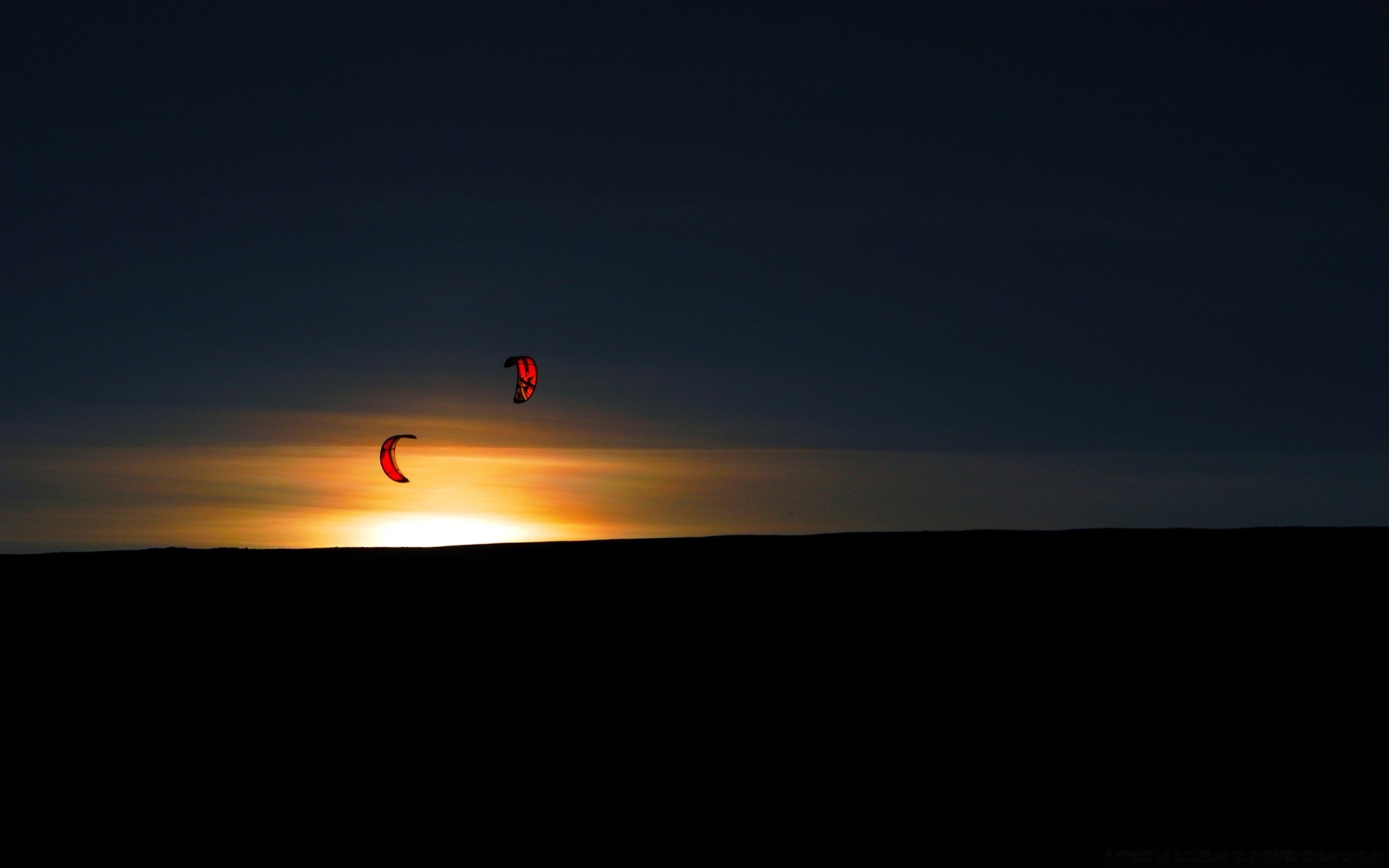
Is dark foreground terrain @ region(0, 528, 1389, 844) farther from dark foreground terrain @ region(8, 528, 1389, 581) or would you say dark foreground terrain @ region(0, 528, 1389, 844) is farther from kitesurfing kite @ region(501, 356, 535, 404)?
kitesurfing kite @ region(501, 356, 535, 404)

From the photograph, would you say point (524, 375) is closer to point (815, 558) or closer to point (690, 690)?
point (815, 558)

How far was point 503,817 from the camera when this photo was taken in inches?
434

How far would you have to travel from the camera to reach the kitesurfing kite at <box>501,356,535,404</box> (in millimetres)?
25469

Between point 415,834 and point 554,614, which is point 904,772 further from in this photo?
point 554,614

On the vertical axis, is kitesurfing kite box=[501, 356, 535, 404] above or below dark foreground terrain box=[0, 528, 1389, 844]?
above

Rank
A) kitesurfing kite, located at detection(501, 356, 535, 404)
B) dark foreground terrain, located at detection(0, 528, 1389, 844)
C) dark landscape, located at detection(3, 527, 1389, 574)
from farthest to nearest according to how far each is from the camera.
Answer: kitesurfing kite, located at detection(501, 356, 535, 404)
dark landscape, located at detection(3, 527, 1389, 574)
dark foreground terrain, located at detection(0, 528, 1389, 844)

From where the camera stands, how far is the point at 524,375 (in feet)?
88.8

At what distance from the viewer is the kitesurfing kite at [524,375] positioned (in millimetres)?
25469

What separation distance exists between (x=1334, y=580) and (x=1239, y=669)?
17.2 feet

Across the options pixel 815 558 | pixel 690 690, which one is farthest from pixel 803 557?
pixel 690 690

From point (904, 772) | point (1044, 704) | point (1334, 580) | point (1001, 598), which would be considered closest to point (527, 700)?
point (904, 772)

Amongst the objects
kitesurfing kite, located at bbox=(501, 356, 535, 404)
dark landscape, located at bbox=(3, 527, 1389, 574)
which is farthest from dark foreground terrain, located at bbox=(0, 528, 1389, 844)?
kitesurfing kite, located at bbox=(501, 356, 535, 404)

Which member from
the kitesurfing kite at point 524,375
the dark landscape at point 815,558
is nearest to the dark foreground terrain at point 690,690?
the dark landscape at point 815,558

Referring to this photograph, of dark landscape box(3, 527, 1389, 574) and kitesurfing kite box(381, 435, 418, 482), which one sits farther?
kitesurfing kite box(381, 435, 418, 482)
